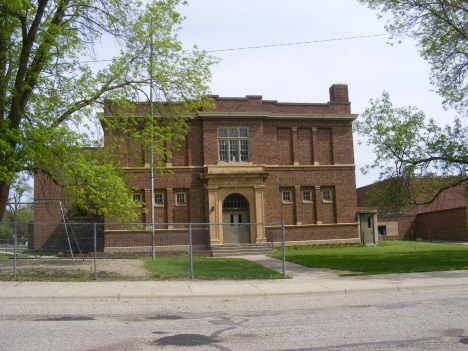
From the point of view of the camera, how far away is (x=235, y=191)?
2886 centimetres

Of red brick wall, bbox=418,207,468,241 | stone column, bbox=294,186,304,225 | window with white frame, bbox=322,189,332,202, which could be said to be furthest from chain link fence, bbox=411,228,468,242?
stone column, bbox=294,186,304,225

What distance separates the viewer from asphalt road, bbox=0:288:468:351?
6.63 metres

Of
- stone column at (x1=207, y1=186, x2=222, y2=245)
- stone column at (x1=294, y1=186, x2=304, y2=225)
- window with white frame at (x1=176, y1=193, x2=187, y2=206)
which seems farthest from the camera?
stone column at (x1=294, y1=186, x2=304, y2=225)

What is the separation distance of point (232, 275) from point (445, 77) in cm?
1411

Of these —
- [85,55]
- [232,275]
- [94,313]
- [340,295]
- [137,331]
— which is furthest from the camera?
[85,55]

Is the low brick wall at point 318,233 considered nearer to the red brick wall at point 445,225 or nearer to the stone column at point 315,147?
the stone column at point 315,147

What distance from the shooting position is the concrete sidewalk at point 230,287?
11.7 meters

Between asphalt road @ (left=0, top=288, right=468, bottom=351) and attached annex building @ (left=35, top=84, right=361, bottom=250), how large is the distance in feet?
56.8

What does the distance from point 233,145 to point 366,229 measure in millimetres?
11677

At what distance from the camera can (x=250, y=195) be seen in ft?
94.9

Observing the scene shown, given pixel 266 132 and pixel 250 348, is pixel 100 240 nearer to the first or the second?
pixel 266 132

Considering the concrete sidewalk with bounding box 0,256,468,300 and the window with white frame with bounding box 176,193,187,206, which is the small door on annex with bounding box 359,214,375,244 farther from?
the concrete sidewalk with bounding box 0,256,468,300

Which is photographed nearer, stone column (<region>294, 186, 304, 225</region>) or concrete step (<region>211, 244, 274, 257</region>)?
concrete step (<region>211, 244, 274, 257</region>)

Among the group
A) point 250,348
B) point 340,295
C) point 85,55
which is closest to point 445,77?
point 340,295
